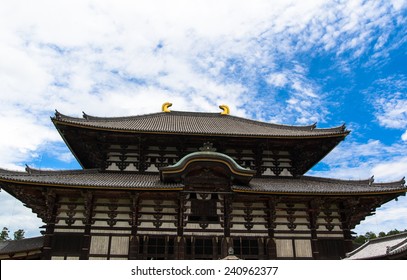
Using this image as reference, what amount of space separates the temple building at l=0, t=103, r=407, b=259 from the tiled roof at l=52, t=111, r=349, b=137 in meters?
0.19

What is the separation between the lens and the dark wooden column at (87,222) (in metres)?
16.1

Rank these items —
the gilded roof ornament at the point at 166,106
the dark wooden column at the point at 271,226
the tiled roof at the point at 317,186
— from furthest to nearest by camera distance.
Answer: the gilded roof ornament at the point at 166,106 < the dark wooden column at the point at 271,226 < the tiled roof at the point at 317,186

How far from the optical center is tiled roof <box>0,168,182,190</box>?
15555 millimetres

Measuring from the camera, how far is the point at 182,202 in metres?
17.0

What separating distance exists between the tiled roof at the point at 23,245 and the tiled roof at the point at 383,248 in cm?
1572

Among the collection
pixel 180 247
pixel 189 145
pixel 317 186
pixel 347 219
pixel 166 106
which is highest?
pixel 166 106

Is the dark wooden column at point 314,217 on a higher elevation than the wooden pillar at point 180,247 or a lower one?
higher

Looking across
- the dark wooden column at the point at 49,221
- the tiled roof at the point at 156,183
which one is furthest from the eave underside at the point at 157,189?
the dark wooden column at the point at 49,221

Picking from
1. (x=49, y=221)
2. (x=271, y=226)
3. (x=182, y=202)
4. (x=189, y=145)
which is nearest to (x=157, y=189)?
(x=182, y=202)

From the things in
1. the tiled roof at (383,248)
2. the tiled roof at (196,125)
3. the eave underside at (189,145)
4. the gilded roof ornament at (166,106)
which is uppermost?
the gilded roof ornament at (166,106)

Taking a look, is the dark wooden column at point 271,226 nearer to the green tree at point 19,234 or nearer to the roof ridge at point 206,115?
the roof ridge at point 206,115

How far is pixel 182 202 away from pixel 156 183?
1.72 meters

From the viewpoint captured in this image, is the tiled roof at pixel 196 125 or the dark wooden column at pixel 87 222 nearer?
the dark wooden column at pixel 87 222

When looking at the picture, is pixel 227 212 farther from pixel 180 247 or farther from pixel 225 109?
pixel 225 109
